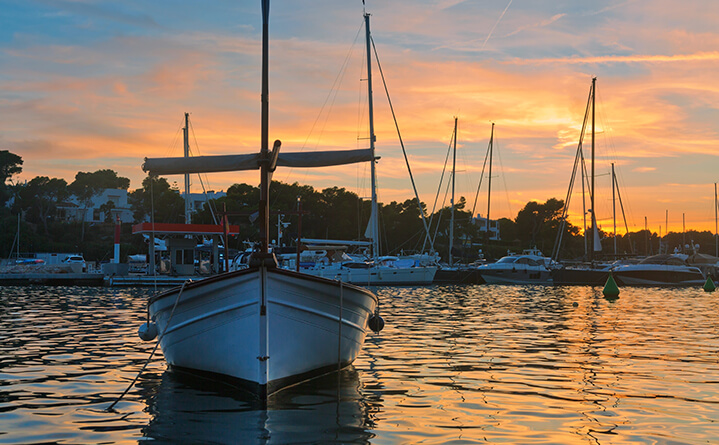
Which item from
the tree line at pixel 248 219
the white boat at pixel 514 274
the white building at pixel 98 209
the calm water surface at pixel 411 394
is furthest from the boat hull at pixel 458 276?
the white building at pixel 98 209

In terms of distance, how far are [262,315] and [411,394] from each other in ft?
9.08

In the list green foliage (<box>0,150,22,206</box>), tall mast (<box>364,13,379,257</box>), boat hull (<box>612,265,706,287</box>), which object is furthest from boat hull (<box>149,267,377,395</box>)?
green foliage (<box>0,150,22,206</box>)

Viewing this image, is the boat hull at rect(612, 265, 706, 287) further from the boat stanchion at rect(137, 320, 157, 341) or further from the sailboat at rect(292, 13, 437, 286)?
the boat stanchion at rect(137, 320, 157, 341)

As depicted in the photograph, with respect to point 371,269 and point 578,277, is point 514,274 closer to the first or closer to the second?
point 578,277

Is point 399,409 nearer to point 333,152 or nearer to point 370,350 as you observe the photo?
point 333,152

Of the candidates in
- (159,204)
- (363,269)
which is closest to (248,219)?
(159,204)

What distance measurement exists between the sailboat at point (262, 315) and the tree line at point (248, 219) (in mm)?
59812

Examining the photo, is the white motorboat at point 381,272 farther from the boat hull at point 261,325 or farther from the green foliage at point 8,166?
the green foliage at point 8,166

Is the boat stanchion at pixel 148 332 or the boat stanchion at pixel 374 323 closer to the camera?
the boat stanchion at pixel 148 332

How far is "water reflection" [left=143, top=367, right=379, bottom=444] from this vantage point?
8141 millimetres

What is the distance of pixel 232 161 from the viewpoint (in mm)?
11648

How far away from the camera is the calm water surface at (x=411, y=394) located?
825 cm

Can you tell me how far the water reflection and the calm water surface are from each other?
3cm

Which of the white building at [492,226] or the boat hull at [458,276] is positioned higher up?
the white building at [492,226]
